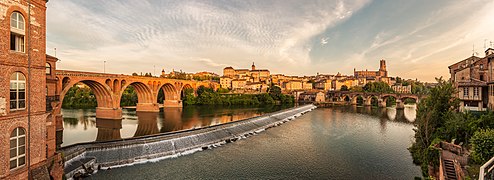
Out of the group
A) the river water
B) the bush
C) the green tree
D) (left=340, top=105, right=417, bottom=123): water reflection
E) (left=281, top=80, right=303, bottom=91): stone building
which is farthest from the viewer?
(left=281, top=80, right=303, bottom=91): stone building

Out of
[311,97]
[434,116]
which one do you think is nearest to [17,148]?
[434,116]

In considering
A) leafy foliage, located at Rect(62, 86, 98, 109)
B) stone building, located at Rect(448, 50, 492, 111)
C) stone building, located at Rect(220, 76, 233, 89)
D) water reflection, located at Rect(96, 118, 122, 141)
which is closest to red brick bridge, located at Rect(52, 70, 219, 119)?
water reflection, located at Rect(96, 118, 122, 141)

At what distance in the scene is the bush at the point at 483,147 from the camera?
10.0 m

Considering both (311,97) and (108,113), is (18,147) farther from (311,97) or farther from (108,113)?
(311,97)

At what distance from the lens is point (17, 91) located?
8.40m

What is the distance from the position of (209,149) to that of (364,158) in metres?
11.9

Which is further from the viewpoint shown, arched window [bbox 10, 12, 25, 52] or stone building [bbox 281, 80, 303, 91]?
stone building [bbox 281, 80, 303, 91]

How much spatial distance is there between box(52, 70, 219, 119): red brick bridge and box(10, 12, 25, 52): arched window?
17.1 feet

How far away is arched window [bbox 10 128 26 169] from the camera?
818 cm

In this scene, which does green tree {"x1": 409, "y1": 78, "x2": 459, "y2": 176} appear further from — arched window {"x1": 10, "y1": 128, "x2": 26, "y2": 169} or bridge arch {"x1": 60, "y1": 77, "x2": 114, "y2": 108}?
bridge arch {"x1": 60, "y1": 77, "x2": 114, "y2": 108}

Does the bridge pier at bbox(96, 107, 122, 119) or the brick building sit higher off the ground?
the brick building

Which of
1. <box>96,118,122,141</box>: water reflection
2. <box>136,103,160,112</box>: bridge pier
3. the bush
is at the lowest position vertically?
<box>96,118,122,141</box>: water reflection

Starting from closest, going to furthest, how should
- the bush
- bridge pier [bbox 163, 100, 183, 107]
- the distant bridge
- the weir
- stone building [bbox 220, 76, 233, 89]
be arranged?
the bush, the weir, bridge pier [bbox 163, 100, 183, 107], the distant bridge, stone building [bbox 220, 76, 233, 89]

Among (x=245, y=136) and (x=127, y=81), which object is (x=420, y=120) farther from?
(x=127, y=81)
